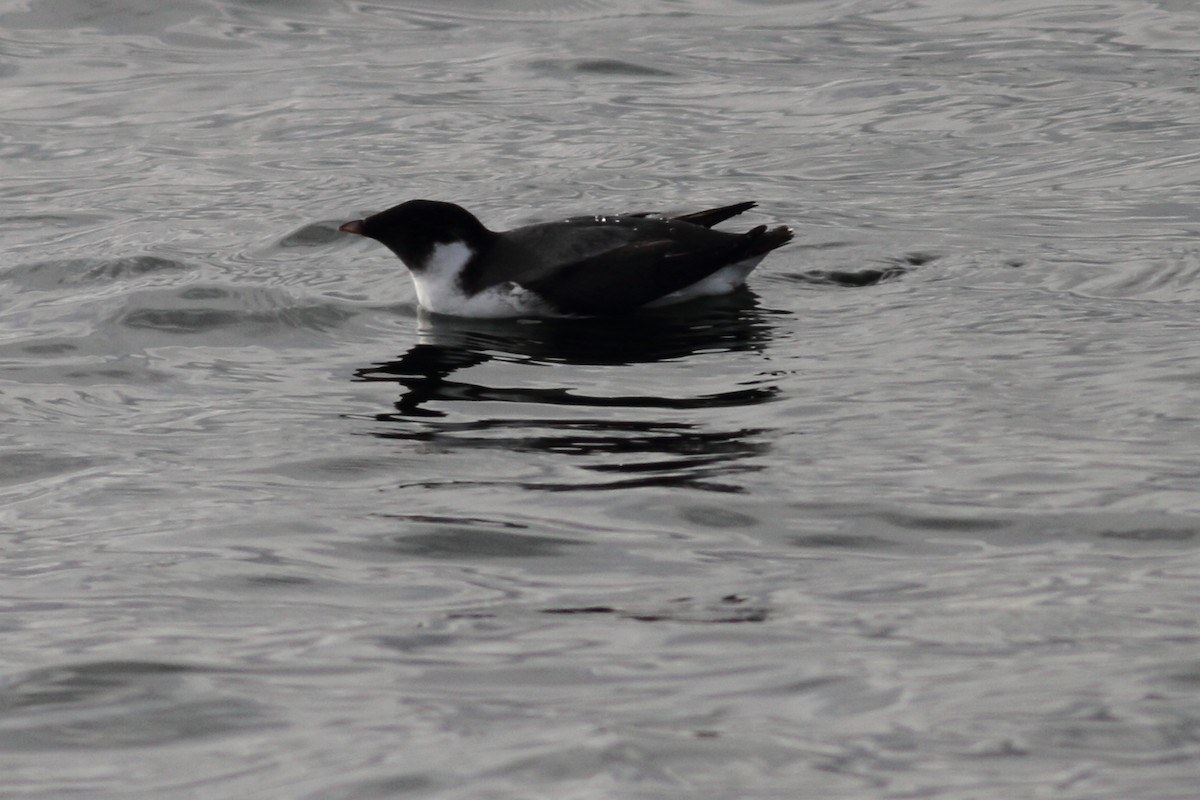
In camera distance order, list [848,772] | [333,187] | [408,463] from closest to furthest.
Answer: [848,772], [408,463], [333,187]

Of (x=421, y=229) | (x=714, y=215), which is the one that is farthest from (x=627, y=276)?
(x=421, y=229)

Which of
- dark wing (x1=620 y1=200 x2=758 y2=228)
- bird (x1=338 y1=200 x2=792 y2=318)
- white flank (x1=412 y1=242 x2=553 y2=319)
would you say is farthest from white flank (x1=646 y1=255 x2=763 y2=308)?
white flank (x1=412 y1=242 x2=553 y2=319)

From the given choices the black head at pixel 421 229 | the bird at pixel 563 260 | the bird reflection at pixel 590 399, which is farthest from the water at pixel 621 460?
the black head at pixel 421 229

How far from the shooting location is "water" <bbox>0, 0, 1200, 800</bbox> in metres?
4.98

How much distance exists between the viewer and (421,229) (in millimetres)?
10195

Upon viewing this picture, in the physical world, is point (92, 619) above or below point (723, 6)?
below

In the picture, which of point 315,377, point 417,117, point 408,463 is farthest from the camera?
point 417,117

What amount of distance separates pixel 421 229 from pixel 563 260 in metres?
0.77

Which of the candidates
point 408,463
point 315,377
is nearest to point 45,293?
point 315,377

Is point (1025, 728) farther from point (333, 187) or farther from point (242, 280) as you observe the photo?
point (333, 187)

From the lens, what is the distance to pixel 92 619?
6016 millimetres

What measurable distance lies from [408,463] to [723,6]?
40.2ft

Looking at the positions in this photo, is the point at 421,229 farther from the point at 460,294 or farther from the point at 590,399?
the point at 590,399

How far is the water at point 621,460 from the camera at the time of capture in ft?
16.3
